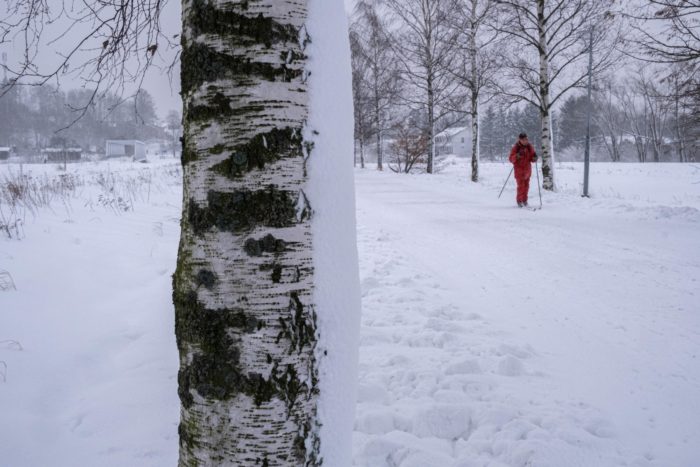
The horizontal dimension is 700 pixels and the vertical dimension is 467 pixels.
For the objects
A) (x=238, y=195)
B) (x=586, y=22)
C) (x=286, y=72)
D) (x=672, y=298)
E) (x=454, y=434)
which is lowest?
(x=454, y=434)

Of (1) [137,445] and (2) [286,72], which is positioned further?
(1) [137,445]

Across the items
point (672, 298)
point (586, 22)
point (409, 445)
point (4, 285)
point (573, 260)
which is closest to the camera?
point (409, 445)

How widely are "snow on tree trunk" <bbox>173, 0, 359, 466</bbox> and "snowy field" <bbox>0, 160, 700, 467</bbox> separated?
47.3 inches

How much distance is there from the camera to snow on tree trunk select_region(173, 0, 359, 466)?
2.95 feet

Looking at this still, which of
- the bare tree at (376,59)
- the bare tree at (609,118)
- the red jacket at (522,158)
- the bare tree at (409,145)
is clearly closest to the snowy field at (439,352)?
the red jacket at (522,158)

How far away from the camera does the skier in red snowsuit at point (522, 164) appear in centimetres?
912

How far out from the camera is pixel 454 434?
2078mm

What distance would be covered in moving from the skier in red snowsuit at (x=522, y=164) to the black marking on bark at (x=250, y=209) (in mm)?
9144

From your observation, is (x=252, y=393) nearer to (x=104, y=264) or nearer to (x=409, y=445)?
(x=409, y=445)

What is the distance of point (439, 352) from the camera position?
9.32 ft

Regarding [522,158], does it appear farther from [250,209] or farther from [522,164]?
[250,209]

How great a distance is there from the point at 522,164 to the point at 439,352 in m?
7.74

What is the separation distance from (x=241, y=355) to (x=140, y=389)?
200 cm

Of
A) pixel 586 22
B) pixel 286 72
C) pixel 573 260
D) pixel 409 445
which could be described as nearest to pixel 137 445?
pixel 409 445
